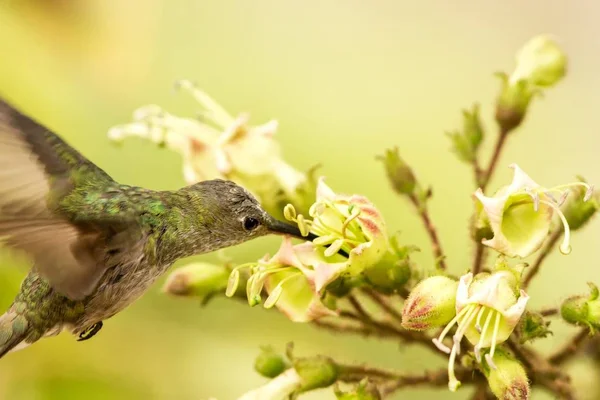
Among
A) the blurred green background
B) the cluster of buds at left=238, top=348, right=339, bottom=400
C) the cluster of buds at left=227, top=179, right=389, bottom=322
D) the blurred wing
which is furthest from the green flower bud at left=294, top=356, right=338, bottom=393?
the blurred green background

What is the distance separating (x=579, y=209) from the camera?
1077 mm

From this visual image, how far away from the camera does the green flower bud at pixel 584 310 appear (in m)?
0.96

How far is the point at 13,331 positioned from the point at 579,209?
2.40 feet

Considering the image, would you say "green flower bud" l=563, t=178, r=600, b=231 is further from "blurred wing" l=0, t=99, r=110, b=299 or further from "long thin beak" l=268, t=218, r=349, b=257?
"blurred wing" l=0, t=99, r=110, b=299

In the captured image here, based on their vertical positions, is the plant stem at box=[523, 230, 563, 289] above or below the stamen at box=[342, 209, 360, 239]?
below

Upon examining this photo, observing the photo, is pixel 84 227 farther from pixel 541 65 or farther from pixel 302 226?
pixel 541 65

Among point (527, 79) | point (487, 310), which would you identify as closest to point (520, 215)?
point (487, 310)

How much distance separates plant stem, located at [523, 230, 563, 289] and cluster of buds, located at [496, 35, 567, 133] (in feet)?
0.59

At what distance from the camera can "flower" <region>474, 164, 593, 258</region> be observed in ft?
2.90

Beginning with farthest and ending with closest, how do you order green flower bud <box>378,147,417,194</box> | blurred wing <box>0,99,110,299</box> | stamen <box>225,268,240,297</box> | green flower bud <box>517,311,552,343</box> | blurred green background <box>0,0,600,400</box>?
blurred green background <box>0,0,600,400</box>, green flower bud <box>378,147,417,194</box>, stamen <box>225,268,240,297</box>, green flower bud <box>517,311,552,343</box>, blurred wing <box>0,99,110,299</box>

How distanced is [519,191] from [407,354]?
101cm

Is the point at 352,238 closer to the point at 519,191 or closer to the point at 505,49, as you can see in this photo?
the point at 519,191

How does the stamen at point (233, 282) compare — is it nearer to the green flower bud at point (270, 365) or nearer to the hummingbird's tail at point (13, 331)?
the green flower bud at point (270, 365)

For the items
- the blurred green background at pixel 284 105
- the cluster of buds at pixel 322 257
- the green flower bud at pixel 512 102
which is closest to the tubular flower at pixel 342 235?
the cluster of buds at pixel 322 257
